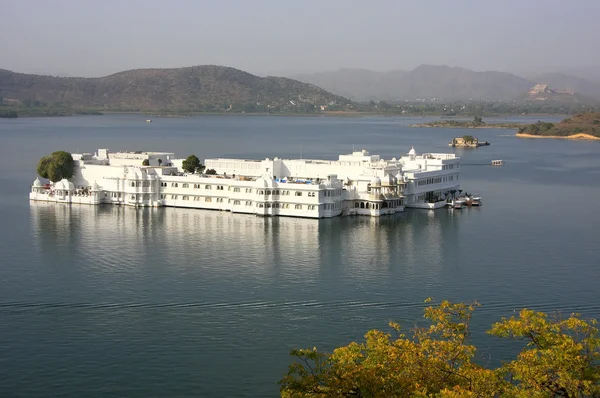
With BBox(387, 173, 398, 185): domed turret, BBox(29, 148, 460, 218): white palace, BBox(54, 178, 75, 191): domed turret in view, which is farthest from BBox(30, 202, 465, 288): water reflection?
BBox(387, 173, 398, 185): domed turret

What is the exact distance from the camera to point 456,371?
35.3 feet

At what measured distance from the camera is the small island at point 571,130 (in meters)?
93.2

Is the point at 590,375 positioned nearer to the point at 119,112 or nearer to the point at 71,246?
the point at 71,246

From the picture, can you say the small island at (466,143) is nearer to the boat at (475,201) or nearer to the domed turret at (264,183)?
the boat at (475,201)

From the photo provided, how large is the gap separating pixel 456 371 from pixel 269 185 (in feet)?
70.0

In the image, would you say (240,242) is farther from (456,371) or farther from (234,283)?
(456,371)

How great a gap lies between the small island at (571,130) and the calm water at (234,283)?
189 feet

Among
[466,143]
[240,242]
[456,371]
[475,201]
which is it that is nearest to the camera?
[456,371]

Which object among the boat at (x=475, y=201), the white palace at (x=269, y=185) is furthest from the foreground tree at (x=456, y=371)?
the boat at (x=475, y=201)

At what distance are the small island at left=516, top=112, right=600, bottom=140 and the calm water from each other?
5772 cm

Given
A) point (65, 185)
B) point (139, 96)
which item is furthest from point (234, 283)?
point (139, 96)

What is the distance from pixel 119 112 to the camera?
174 m

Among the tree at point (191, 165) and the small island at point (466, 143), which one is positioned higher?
the tree at point (191, 165)

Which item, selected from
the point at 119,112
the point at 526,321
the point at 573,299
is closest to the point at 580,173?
the point at 573,299
